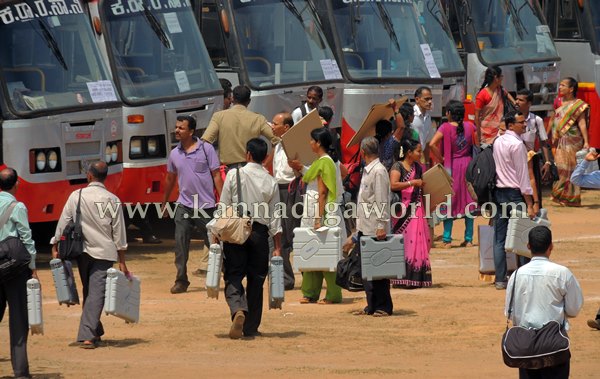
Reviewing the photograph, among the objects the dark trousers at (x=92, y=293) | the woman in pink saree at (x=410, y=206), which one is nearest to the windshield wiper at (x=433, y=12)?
the woman in pink saree at (x=410, y=206)

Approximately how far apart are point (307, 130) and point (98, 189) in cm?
292

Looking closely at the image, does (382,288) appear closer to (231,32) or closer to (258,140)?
(258,140)

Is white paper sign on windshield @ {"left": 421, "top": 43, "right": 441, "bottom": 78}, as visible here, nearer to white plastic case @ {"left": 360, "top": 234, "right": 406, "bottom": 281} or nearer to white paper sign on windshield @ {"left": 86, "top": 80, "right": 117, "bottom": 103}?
white paper sign on windshield @ {"left": 86, "top": 80, "right": 117, "bottom": 103}

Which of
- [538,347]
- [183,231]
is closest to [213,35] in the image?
[183,231]

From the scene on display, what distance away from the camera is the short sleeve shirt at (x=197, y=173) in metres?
15.9

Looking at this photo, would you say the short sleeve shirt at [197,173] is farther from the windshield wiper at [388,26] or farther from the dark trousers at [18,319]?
the windshield wiper at [388,26]

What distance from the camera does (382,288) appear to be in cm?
1423

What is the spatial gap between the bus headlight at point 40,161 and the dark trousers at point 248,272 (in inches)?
183

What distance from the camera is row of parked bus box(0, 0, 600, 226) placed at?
17203 millimetres

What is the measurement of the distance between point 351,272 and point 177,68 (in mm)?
5368

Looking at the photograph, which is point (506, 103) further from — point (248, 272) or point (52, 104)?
point (248, 272)

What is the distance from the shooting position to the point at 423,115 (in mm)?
19172

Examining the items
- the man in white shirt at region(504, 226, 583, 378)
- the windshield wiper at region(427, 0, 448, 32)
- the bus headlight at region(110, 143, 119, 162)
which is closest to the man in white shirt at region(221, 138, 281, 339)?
the man in white shirt at region(504, 226, 583, 378)

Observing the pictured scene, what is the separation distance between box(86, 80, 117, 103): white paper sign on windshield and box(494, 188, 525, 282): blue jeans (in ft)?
15.5
